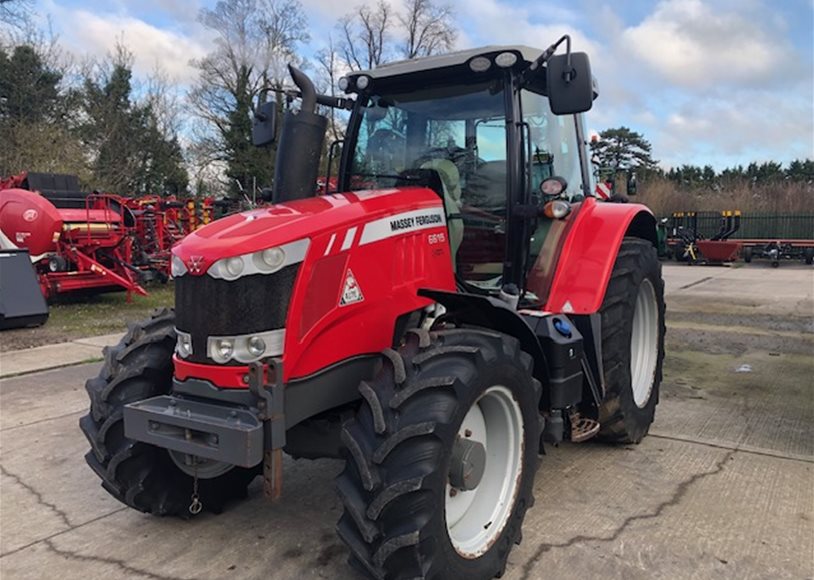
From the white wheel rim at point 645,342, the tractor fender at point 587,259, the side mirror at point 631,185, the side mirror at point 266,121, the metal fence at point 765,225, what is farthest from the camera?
the metal fence at point 765,225

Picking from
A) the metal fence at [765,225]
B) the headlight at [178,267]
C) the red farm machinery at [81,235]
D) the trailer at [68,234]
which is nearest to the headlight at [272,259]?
the headlight at [178,267]

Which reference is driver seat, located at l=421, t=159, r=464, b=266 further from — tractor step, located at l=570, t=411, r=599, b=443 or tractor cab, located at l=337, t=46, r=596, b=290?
tractor step, located at l=570, t=411, r=599, b=443

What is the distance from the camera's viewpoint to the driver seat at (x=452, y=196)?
347 cm

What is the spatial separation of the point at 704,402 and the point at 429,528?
3.77 meters

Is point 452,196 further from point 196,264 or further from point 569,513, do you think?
point 569,513

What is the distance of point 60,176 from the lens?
490 inches

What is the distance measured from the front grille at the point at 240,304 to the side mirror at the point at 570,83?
1522 mm

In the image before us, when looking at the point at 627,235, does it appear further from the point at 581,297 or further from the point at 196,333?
the point at 196,333

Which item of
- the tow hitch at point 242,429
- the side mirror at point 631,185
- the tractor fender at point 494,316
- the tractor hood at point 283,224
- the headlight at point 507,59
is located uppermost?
the headlight at point 507,59

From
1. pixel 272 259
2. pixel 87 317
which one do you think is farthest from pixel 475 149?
pixel 87 317

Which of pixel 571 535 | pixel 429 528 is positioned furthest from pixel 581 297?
pixel 429 528

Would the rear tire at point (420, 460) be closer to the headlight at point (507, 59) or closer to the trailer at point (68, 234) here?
the headlight at point (507, 59)

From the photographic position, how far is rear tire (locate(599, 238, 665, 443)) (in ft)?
12.5

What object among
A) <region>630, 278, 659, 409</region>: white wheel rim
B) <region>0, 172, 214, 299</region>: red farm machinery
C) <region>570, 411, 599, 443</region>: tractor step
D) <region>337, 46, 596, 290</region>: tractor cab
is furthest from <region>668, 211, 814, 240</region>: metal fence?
<region>337, 46, 596, 290</region>: tractor cab
